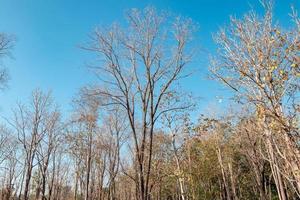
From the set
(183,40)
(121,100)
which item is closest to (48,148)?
(121,100)

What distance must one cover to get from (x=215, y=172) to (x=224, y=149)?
3.73 metres

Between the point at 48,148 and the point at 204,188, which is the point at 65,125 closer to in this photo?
the point at 48,148

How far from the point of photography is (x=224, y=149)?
26.8 metres

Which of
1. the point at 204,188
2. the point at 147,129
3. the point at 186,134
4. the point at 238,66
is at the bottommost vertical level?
the point at 204,188

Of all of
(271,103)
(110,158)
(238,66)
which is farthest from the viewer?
(110,158)

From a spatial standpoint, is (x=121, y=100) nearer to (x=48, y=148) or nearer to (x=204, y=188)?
(x=48, y=148)

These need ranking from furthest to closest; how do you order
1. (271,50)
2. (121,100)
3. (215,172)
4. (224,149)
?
(215,172) < (224,149) < (121,100) < (271,50)

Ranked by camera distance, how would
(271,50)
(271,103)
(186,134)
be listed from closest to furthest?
(271,103)
(271,50)
(186,134)

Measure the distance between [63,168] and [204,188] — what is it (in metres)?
18.0

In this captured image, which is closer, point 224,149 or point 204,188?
point 224,149

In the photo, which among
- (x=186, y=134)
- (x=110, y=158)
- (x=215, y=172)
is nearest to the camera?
(x=186, y=134)

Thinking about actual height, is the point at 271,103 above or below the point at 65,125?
below

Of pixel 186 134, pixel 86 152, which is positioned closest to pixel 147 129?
pixel 186 134

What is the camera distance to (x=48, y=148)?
24.7 metres
